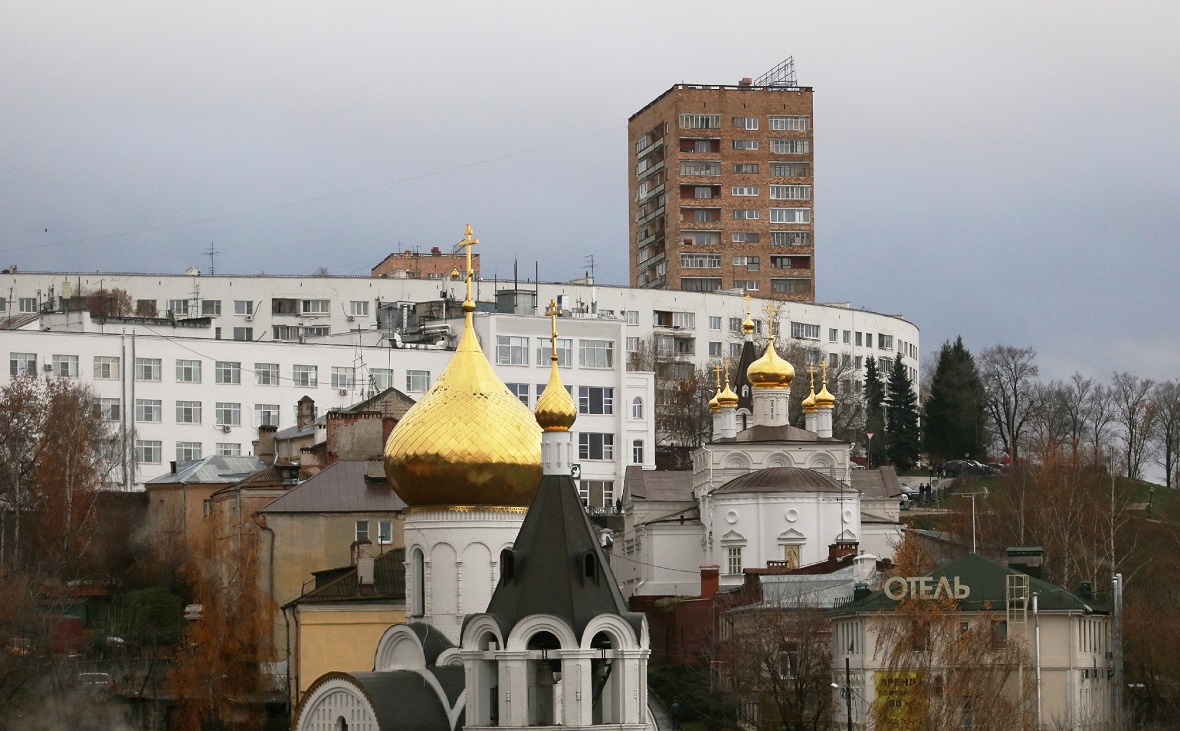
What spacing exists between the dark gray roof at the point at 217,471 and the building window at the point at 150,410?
18.6ft

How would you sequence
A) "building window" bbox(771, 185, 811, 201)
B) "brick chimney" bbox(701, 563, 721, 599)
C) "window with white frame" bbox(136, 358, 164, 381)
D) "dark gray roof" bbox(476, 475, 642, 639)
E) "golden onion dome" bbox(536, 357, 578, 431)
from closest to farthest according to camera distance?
1. "dark gray roof" bbox(476, 475, 642, 639)
2. "golden onion dome" bbox(536, 357, 578, 431)
3. "brick chimney" bbox(701, 563, 721, 599)
4. "window with white frame" bbox(136, 358, 164, 381)
5. "building window" bbox(771, 185, 811, 201)

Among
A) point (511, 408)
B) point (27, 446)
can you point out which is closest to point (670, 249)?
point (27, 446)

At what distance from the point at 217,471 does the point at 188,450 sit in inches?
329

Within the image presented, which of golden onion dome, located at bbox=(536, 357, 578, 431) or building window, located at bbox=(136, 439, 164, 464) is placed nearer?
golden onion dome, located at bbox=(536, 357, 578, 431)

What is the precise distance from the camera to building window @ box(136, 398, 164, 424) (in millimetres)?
68938

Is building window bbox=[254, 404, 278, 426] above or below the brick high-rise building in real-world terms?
below

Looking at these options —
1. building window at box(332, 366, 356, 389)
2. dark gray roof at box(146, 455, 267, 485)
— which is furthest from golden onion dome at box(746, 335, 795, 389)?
dark gray roof at box(146, 455, 267, 485)

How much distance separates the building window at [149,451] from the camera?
225ft

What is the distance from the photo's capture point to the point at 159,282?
277 ft

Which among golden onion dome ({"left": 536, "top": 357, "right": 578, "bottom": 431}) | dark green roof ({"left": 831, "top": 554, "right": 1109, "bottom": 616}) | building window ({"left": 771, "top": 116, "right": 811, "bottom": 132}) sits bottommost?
dark green roof ({"left": 831, "top": 554, "right": 1109, "bottom": 616})

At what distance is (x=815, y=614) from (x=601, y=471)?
27525 millimetres

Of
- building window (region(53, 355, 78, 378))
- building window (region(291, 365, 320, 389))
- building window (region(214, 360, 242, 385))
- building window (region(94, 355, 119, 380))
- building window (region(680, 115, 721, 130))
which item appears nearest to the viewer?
building window (region(53, 355, 78, 378))

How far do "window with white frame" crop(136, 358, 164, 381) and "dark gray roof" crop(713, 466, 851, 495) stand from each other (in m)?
17.7

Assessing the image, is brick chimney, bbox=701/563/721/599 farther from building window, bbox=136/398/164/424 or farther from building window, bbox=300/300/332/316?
building window, bbox=300/300/332/316
